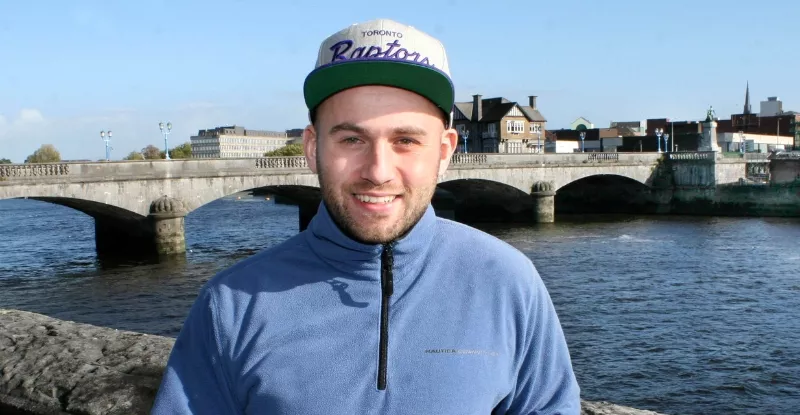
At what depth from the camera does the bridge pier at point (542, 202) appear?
4500cm

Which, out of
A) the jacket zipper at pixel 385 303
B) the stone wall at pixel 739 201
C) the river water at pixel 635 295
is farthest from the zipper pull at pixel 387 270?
the stone wall at pixel 739 201

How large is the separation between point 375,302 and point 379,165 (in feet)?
1.08

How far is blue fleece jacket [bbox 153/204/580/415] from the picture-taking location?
6.02ft

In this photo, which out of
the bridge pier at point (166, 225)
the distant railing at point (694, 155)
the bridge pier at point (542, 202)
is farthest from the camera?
the distant railing at point (694, 155)

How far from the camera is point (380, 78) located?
1814 mm

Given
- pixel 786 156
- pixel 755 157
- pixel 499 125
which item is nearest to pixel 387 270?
pixel 755 157

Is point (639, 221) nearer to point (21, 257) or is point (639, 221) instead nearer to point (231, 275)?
point (21, 257)

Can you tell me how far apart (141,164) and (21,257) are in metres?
7.26

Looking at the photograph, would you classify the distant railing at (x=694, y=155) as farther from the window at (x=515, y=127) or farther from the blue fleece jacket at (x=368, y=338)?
the blue fleece jacket at (x=368, y=338)

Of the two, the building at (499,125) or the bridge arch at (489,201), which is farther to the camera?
the building at (499,125)

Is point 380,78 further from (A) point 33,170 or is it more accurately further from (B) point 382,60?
(A) point 33,170

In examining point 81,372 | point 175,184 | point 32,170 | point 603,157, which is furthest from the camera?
point 603,157

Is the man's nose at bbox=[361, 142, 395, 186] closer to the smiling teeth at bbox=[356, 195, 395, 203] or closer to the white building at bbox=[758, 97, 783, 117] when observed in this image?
the smiling teeth at bbox=[356, 195, 395, 203]

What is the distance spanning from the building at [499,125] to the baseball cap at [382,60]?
7564cm
